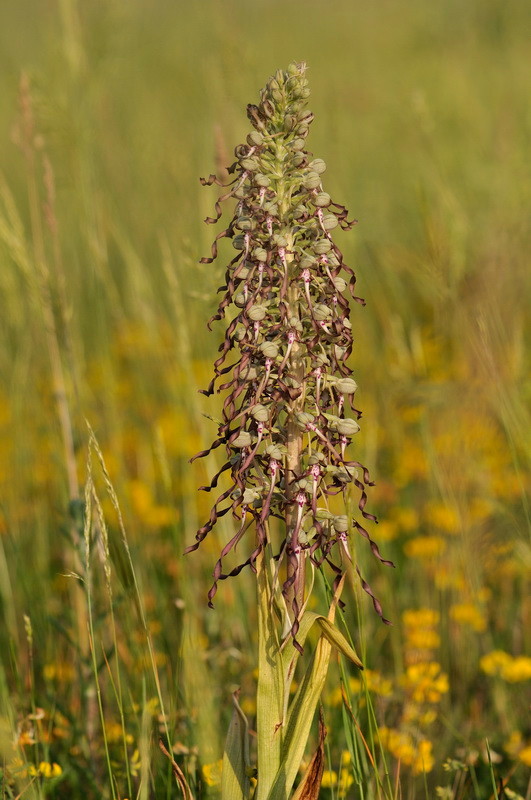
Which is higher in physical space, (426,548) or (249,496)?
(249,496)

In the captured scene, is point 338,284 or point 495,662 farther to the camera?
point 495,662

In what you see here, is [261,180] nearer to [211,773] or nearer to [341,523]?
[341,523]

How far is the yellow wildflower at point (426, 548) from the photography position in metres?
3.19

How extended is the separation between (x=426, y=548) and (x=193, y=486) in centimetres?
97

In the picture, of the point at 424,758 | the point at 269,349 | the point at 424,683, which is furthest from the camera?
the point at 424,683

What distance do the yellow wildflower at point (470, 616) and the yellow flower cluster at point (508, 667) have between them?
16 centimetres

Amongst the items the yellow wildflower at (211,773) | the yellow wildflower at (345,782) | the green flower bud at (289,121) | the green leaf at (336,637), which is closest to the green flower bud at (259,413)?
the green leaf at (336,637)

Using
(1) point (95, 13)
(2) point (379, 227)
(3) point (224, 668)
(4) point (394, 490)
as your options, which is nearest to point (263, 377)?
(3) point (224, 668)

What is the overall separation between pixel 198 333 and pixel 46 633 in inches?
48.7

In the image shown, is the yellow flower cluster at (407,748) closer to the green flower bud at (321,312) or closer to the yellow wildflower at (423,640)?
the yellow wildflower at (423,640)

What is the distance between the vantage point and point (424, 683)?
94.6 inches

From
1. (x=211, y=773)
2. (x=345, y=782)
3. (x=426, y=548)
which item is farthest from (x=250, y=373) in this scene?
(x=426, y=548)

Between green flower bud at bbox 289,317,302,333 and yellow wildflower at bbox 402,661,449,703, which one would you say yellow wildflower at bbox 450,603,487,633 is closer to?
yellow wildflower at bbox 402,661,449,703

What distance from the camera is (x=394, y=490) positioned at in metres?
3.90
